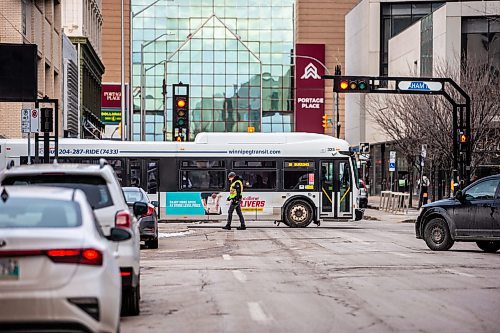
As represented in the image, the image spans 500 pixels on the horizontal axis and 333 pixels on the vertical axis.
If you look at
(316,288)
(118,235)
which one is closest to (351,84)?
(316,288)

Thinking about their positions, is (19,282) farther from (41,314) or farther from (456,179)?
(456,179)

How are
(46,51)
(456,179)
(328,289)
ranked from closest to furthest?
(328,289) < (456,179) < (46,51)

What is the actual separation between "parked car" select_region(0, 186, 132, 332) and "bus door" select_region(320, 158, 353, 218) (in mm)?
27339

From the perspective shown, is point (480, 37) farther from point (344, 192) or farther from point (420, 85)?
point (344, 192)

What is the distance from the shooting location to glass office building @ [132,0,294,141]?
3927 inches

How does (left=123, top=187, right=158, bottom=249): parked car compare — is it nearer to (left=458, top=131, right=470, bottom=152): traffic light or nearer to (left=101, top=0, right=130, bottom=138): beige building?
(left=458, top=131, right=470, bottom=152): traffic light

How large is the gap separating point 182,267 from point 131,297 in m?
6.86

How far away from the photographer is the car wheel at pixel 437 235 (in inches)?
898

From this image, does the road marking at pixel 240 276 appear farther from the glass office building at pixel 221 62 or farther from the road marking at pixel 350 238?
the glass office building at pixel 221 62

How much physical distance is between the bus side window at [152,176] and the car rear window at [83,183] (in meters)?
24.1

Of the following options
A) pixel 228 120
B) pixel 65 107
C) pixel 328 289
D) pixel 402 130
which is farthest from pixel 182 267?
pixel 228 120

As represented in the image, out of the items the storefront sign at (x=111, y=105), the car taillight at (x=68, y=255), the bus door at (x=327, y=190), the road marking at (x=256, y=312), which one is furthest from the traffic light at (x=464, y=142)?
the storefront sign at (x=111, y=105)

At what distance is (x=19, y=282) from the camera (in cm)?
815

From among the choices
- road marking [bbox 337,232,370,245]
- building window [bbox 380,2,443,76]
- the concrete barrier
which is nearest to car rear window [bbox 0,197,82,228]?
road marking [bbox 337,232,370,245]
